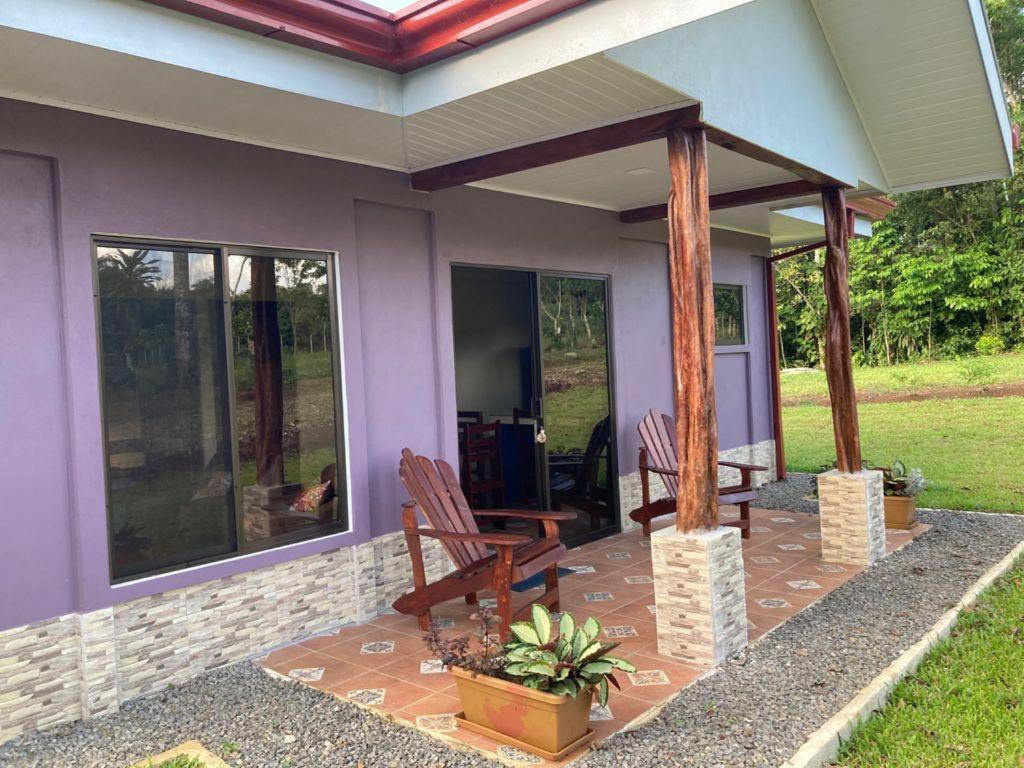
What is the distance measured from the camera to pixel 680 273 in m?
4.01

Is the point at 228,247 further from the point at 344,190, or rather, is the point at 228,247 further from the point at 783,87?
the point at 783,87

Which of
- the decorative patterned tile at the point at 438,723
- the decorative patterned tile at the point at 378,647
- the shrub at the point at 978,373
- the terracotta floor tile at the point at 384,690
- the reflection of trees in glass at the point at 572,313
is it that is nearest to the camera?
the decorative patterned tile at the point at 438,723

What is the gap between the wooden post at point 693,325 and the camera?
400 centimetres

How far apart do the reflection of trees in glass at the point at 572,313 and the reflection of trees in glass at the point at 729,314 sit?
245 cm

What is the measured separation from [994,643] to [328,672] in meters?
3.31

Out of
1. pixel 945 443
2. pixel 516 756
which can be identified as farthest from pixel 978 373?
pixel 516 756

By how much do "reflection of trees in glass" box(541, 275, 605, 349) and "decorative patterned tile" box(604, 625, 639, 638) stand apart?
242 cm

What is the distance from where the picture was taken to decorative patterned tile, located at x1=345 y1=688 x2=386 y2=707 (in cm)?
351

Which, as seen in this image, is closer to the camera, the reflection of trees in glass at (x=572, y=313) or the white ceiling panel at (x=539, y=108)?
the white ceiling panel at (x=539, y=108)

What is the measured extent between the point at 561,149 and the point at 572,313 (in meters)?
2.29

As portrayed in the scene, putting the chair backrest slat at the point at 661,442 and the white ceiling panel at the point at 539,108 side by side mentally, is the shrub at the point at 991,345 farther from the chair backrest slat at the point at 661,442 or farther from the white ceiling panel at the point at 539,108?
the white ceiling panel at the point at 539,108

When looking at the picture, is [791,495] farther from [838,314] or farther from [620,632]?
[620,632]

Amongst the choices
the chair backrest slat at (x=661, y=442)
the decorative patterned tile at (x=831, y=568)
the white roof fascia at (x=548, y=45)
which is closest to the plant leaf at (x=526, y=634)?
the white roof fascia at (x=548, y=45)

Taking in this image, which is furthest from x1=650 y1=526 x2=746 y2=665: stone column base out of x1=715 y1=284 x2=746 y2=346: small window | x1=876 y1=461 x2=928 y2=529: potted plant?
x1=715 y1=284 x2=746 y2=346: small window
